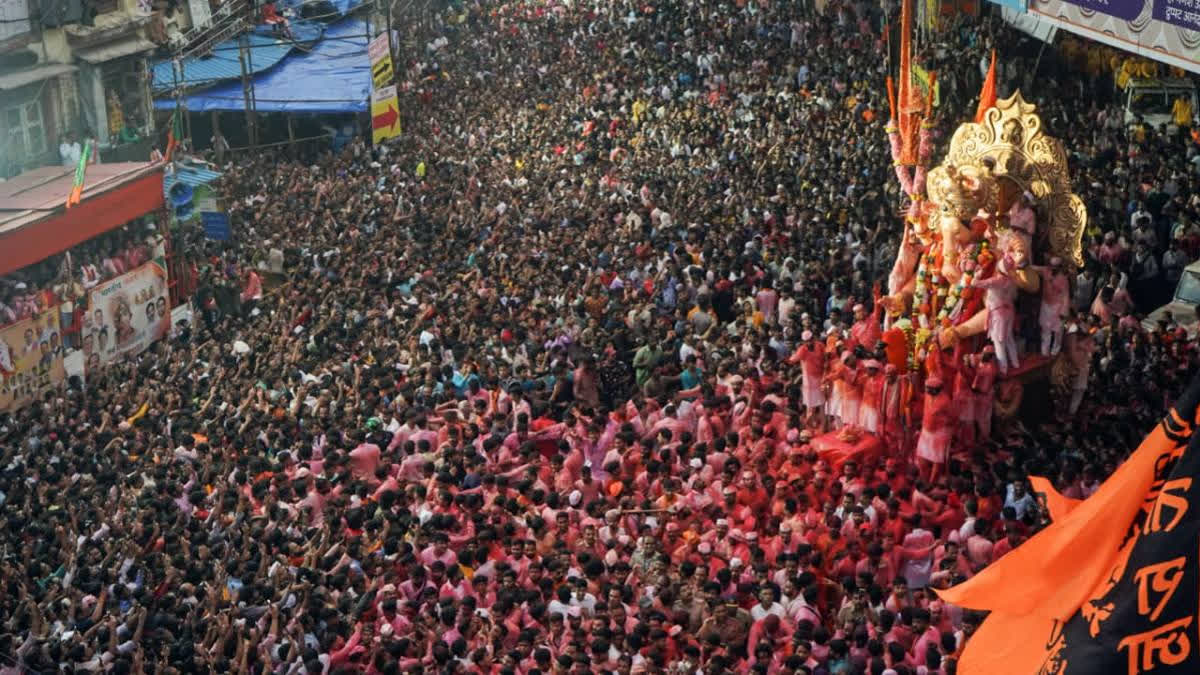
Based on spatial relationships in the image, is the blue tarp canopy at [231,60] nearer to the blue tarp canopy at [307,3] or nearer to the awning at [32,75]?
the blue tarp canopy at [307,3]

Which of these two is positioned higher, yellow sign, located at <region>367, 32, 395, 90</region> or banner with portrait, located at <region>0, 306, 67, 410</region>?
yellow sign, located at <region>367, 32, 395, 90</region>

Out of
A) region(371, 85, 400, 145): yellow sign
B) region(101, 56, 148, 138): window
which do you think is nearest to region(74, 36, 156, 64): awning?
region(101, 56, 148, 138): window

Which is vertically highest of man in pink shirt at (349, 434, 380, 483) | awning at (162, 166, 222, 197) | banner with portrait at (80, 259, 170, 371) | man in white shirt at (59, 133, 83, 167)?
man in white shirt at (59, 133, 83, 167)

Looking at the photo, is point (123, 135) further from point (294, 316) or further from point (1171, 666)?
point (1171, 666)

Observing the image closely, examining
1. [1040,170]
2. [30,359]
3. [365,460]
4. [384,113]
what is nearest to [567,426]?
[365,460]

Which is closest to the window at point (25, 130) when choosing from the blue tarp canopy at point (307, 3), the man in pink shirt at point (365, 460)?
the blue tarp canopy at point (307, 3)

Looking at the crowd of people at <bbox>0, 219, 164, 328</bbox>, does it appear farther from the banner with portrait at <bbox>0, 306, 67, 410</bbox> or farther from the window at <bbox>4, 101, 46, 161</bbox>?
the window at <bbox>4, 101, 46, 161</bbox>

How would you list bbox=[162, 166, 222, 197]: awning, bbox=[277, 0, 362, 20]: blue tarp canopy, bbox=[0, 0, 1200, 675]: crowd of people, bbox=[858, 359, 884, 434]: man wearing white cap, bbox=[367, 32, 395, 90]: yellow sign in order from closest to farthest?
1. bbox=[0, 0, 1200, 675]: crowd of people
2. bbox=[858, 359, 884, 434]: man wearing white cap
3. bbox=[162, 166, 222, 197]: awning
4. bbox=[367, 32, 395, 90]: yellow sign
5. bbox=[277, 0, 362, 20]: blue tarp canopy
